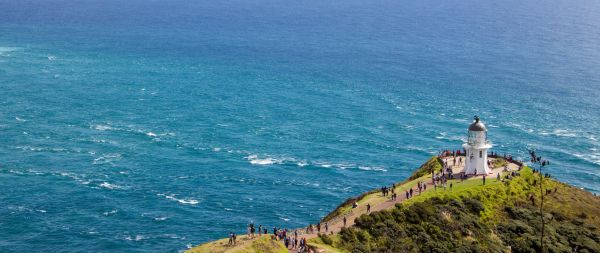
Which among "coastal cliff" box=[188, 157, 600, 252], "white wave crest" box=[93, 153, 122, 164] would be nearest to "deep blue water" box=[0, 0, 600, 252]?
"white wave crest" box=[93, 153, 122, 164]

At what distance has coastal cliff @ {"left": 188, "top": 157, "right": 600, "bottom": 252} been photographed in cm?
8297

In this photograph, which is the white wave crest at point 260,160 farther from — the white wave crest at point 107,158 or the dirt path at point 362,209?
the dirt path at point 362,209

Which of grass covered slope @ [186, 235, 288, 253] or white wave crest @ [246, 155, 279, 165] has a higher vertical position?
grass covered slope @ [186, 235, 288, 253]

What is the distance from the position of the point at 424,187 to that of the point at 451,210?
9.72 meters

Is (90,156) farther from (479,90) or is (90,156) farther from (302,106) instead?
(479,90)

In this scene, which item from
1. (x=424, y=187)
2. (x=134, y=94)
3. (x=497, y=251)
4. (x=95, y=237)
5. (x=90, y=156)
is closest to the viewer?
(x=497, y=251)

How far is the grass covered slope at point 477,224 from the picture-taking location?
275ft

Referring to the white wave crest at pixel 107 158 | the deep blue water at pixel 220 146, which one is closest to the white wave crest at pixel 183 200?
the deep blue water at pixel 220 146

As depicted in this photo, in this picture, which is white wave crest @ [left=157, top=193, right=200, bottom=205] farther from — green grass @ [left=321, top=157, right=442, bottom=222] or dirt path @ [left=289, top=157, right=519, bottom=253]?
dirt path @ [left=289, top=157, right=519, bottom=253]

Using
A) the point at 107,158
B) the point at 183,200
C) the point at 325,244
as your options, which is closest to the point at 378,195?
the point at 325,244

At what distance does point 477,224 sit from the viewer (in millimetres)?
90000

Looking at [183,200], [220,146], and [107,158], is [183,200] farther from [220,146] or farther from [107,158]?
[220,146]

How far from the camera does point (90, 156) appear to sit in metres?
143

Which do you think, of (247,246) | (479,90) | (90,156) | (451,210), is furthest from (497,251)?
(479,90)
